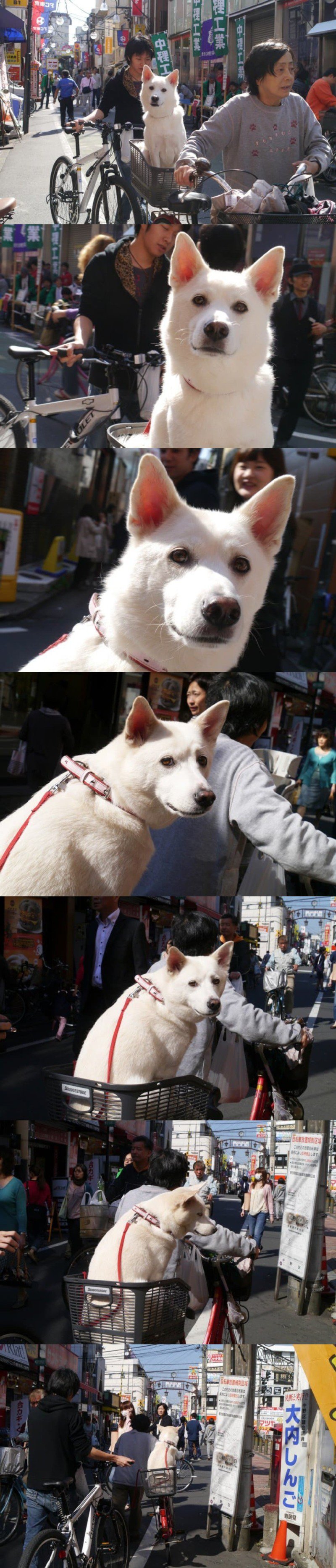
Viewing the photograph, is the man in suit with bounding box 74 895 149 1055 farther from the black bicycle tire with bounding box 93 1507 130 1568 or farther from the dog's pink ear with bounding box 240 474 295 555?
the black bicycle tire with bounding box 93 1507 130 1568

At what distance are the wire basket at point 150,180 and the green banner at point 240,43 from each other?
0.47 m

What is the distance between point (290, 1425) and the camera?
283 cm

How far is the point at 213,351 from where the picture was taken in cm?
213

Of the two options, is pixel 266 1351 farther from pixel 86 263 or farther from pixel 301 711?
pixel 86 263

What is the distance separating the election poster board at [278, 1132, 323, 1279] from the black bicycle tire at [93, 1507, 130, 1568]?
72 centimetres

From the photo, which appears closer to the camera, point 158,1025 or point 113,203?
point 158,1025

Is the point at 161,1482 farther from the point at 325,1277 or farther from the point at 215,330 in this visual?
the point at 215,330

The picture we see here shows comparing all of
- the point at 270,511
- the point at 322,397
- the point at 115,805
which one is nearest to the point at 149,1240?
the point at 115,805

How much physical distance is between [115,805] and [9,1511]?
1.97 metres

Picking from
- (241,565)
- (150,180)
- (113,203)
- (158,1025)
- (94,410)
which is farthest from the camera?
(113,203)

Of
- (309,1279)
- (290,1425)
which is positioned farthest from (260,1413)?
(309,1279)

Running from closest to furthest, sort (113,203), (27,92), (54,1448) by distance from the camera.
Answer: (54,1448)
(113,203)
(27,92)

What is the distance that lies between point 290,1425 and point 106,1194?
86 cm

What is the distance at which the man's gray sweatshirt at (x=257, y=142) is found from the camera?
11.2ft
